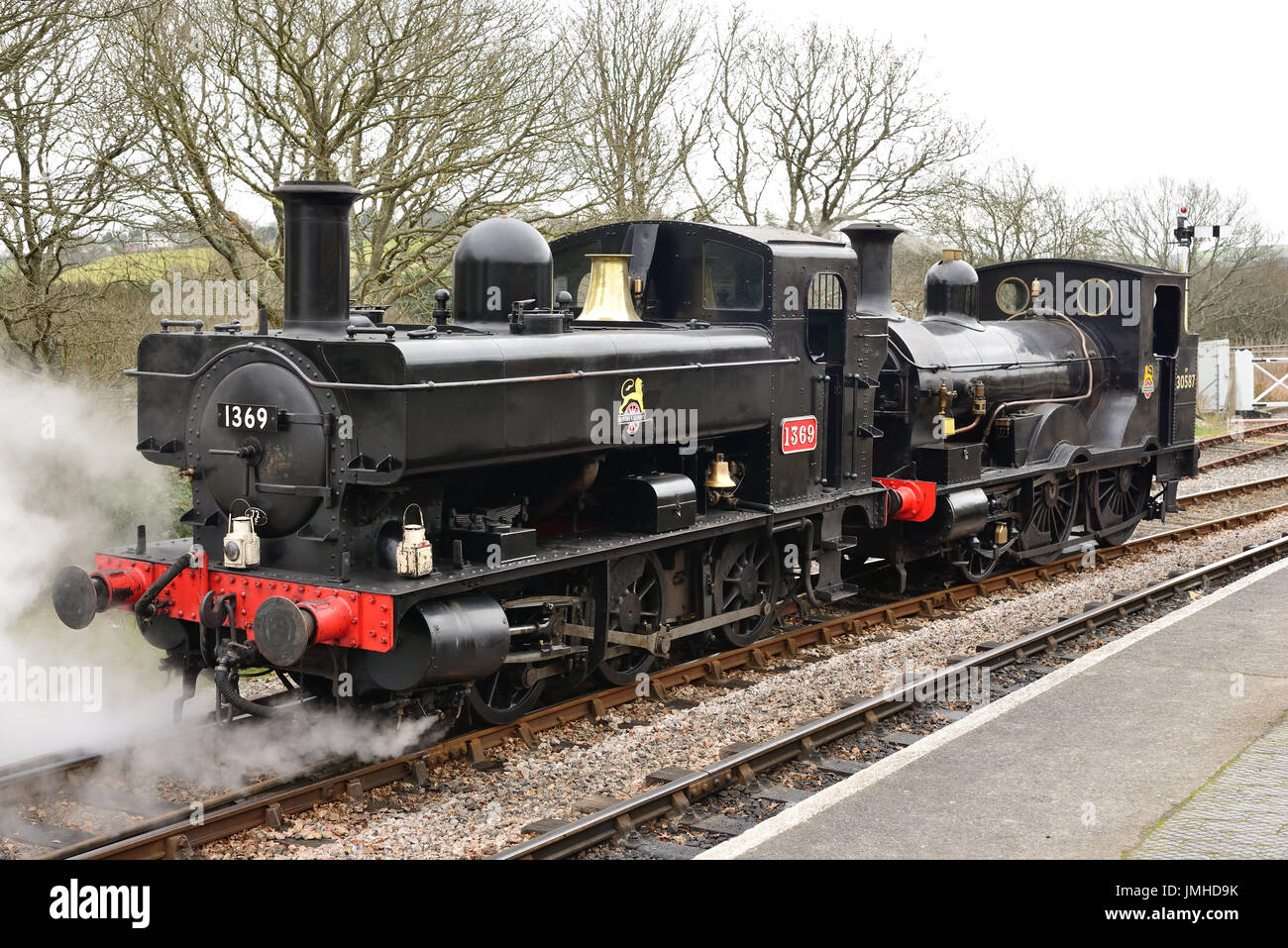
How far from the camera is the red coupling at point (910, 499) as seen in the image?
36.1 feet

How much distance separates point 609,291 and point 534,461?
5.72 ft

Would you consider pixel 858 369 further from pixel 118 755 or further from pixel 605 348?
pixel 118 755

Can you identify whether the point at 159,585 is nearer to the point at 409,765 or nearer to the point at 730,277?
the point at 409,765

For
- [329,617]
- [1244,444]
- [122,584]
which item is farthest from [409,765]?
[1244,444]

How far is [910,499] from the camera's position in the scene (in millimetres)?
11094

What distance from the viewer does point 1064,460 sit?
42.8 ft

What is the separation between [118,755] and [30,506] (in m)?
4.59

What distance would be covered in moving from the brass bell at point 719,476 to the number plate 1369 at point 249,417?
3387 mm

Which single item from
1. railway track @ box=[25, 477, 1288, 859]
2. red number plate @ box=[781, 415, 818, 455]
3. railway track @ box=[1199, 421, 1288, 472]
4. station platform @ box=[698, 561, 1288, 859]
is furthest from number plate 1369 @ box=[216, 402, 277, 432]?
railway track @ box=[1199, 421, 1288, 472]

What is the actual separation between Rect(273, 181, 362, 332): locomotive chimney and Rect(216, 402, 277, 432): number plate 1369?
50 centimetres

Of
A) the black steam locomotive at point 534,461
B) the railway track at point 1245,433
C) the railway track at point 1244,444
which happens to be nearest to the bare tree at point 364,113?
the black steam locomotive at point 534,461

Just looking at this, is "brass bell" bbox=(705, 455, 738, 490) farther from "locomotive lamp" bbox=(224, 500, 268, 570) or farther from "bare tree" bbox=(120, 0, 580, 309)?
"bare tree" bbox=(120, 0, 580, 309)

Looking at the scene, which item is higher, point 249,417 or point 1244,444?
point 249,417

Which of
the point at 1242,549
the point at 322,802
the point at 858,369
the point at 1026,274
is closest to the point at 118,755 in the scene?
the point at 322,802
